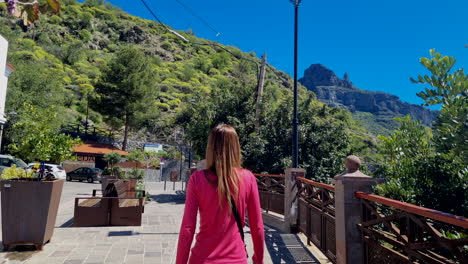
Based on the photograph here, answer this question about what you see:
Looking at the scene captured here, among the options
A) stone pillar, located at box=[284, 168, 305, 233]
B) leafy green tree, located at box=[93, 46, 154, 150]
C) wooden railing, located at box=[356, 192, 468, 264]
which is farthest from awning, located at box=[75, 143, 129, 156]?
wooden railing, located at box=[356, 192, 468, 264]

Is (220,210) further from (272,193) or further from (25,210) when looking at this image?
(272,193)

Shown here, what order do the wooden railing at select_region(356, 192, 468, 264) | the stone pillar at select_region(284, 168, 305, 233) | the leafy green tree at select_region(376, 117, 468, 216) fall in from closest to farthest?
the wooden railing at select_region(356, 192, 468, 264) → the leafy green tree at select_region(376, 117, 468, 216) → the stone pillar at select_region(284, 168, 305, 233)

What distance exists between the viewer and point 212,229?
1.88m

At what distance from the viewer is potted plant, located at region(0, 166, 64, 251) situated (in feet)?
15.0

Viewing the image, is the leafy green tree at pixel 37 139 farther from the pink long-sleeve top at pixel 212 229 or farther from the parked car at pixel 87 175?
the pink long-sleeve top at pixel 212 229

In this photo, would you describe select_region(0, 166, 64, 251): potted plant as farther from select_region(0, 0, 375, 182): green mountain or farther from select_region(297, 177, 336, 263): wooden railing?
select_region(297, 177, 336, 263): wooden railing

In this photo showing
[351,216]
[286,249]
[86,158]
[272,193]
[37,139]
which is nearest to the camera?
[351,216]

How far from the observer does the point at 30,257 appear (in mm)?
4527

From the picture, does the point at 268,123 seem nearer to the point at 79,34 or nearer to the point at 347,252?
the point at 347,252

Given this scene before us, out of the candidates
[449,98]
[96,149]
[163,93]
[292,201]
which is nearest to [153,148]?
[96,149]

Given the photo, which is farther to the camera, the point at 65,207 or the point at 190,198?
the point at 65,207

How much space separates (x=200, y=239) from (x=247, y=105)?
13.7m

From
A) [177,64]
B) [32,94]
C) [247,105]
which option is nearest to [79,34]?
[177,64]

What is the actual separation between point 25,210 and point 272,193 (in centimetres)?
610
